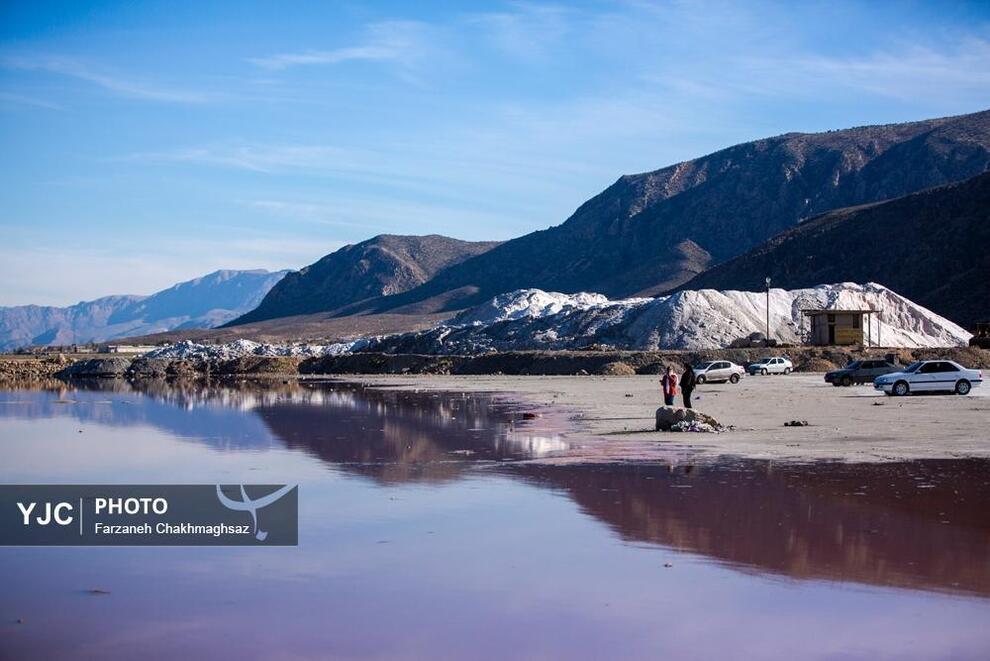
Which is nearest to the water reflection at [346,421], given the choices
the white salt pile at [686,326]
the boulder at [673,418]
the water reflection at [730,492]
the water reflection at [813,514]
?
the water reflection at [730,492]

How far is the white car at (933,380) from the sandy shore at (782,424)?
0.67m

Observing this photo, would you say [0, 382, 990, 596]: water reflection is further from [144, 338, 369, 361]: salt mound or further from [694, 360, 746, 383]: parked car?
[144, 338, 369, 361]: salt mound

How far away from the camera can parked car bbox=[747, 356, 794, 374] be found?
6059 centimetres

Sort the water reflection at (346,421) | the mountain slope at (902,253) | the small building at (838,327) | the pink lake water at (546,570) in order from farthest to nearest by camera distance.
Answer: the mountain slope at (902,253) → the small building at (838,327) → the water reflection at (346,421) → the pink lake water at (546,570)

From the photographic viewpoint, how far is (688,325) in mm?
80938

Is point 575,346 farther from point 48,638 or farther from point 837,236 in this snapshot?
point 837,236

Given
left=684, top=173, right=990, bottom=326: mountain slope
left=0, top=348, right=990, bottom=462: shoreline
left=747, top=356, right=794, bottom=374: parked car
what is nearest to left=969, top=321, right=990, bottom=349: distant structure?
left=747, top=356, right=794, bottom=374: parked car

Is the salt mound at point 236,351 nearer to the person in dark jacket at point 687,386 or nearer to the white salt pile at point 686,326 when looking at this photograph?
the white salt pile at point 686,326

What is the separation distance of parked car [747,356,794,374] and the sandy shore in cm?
1291

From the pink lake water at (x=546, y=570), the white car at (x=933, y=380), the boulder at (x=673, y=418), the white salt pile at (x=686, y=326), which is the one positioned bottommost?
the pink lake water at (x=546, y=570)

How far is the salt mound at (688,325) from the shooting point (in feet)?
267

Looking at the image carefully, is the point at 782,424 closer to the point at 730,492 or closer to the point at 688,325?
the point at 730,492

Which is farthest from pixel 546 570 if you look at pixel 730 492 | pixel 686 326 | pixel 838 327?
pixel 686 326

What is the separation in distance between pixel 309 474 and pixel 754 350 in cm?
5204
